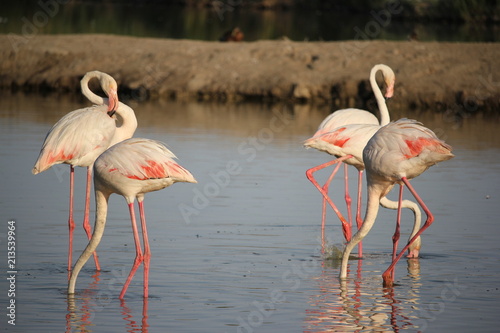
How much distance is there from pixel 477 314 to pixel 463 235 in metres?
2.51

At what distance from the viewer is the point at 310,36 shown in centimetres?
3253

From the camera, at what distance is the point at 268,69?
20875mm

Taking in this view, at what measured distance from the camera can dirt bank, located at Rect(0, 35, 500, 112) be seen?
762 inches

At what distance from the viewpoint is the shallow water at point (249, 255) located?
6.84 metres

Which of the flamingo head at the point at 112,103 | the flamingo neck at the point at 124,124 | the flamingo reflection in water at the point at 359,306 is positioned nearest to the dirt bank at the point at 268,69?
the flamingo neck at the point at 124,124

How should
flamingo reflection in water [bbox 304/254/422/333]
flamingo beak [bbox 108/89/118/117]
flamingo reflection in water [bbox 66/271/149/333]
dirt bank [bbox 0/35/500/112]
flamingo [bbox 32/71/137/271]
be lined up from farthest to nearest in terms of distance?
1. dirt bank [bbox 0/35/500/112]
2. flamingo beak [bbox 108/89/118/117]
3. flamingo [bbox 32/71/137/271]
4. flamingo reflection in water [bbox 304/254/422/333]
5. flamingo reflection in water [bbox 66/271/149/333]

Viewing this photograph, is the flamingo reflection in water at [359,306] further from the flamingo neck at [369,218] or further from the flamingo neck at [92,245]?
the flamingo neck at [92,245]

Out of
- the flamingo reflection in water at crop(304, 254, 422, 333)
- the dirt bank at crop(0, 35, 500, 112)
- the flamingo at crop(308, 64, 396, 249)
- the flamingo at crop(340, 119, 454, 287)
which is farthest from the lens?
the dirt bank at crop(0, 35, 500, 112)

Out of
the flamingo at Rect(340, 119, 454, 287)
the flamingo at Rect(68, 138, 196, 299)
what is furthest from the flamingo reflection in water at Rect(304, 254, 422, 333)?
the flamingo at Rect(68, 138, 196, 299)

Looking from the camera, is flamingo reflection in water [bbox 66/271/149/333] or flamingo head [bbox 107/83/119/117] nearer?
flamingo reflection in water [bbox 66/271/149/333]

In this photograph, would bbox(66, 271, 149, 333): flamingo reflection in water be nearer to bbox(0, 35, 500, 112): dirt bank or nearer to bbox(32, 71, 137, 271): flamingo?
bbox(32, 71, 137, 271): flamingo

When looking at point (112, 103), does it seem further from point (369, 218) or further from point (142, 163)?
point (369, 218)

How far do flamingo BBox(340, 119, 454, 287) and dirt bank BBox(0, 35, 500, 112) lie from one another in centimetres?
1118

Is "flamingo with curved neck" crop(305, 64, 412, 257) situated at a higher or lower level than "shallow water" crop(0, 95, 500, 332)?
higher
